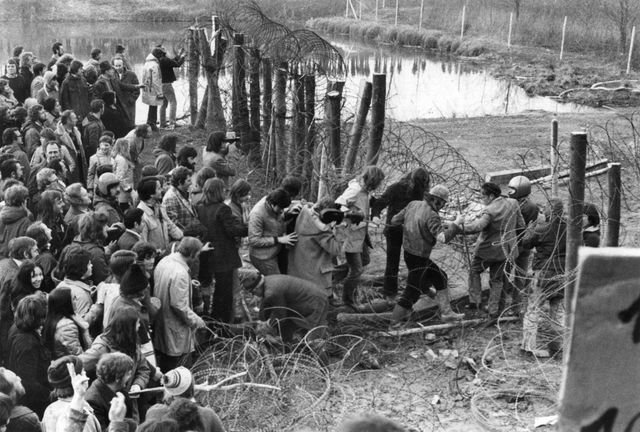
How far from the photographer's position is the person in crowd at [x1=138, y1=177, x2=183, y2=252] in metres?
7.20

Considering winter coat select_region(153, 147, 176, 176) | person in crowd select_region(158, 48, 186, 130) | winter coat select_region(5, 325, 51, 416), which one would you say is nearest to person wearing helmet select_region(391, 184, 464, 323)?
winter coat select_region(153, 147, 176, 176)

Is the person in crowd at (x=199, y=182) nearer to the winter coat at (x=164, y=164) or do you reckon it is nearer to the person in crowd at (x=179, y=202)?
the person in crowd at (x=179, y=202)

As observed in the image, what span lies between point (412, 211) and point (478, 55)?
975 inches

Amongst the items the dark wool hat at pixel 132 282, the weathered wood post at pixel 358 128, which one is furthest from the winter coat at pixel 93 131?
the dark wool hat at pixel 132 282

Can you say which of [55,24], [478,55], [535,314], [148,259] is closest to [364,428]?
[148,259]

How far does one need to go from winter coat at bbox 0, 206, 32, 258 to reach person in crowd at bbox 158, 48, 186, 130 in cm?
705

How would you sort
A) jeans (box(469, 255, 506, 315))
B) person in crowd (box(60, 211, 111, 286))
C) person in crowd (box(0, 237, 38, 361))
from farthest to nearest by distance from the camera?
jeans (box(469, 255, 506, 315))
person in crowd (box(60, 211, 111, 286))
person in crowd (box(0, 237, 38, 361))

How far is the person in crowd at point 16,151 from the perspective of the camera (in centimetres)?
815

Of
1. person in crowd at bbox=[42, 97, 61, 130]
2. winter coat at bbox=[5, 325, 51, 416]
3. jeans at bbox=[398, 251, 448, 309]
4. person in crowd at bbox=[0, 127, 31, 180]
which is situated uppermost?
person in crowd at bbox=[42, 97, 61, 130]

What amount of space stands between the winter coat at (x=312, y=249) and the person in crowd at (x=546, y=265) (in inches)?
66.1

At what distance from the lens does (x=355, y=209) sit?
8102 mm

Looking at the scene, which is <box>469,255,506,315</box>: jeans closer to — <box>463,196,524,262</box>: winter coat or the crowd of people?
the crowd of people

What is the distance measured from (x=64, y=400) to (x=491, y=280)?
459 centimetres

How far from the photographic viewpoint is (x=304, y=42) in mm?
10664
